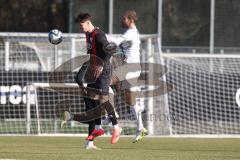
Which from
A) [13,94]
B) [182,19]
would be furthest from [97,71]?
[182,19]

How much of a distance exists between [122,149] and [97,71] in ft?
4.41

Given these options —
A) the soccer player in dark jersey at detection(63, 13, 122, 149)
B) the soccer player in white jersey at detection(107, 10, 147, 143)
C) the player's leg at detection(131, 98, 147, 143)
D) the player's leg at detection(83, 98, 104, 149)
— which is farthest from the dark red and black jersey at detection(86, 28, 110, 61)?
the player's leg at detection(131, 98, 147, 143)

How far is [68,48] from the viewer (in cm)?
2105

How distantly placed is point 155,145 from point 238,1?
38.6 ft

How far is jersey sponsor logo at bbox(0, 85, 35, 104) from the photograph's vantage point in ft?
65.2

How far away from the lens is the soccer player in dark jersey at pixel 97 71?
1489 cm

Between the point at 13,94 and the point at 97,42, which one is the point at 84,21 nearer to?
the point at 97,42

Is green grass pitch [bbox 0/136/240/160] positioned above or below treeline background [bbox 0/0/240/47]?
below

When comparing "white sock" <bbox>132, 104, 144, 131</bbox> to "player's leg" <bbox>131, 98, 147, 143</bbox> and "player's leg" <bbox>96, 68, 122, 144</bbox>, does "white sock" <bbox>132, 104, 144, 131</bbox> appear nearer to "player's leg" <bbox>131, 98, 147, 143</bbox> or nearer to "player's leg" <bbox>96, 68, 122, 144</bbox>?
"player's leg" <bbox>131, 98, 147, 143</bbox>

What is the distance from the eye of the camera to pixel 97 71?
50.4 feet

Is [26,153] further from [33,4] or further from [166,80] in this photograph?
[33,4]

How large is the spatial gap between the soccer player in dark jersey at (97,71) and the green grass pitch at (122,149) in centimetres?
30

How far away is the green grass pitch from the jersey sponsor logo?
2.28 meters

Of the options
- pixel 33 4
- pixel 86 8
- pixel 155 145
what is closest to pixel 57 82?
pixel 155 145
